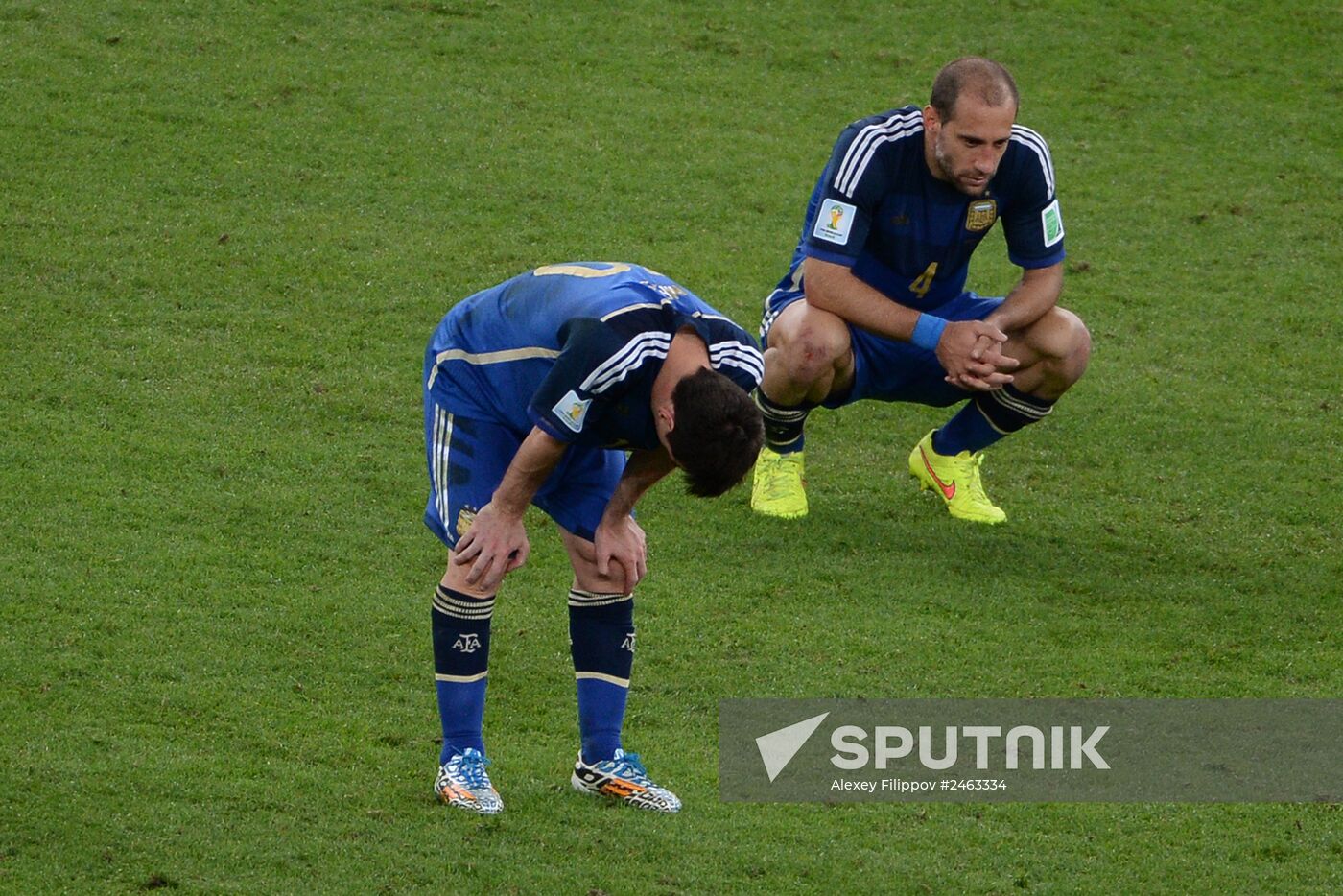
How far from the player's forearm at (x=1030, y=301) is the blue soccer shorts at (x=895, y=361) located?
17 cm

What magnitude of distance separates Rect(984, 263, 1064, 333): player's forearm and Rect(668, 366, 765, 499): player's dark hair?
8.29 ft

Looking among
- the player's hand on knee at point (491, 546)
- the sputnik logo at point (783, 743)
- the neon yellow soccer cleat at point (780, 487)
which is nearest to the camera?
the player's hand on knee at point (491, 546)

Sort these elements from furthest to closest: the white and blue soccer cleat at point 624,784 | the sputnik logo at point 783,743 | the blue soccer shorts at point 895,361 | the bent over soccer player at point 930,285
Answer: the blue soccer shorts at point 895,361, the bent over soccer player at point 930,285, the sputnik logo at point 783,743, the white and blue soccer cleat at point 624,784

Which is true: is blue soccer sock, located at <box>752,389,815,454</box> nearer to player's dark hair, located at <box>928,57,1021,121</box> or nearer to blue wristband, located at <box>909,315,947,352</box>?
blue wristband, located at <box>909,315,947,352</box>

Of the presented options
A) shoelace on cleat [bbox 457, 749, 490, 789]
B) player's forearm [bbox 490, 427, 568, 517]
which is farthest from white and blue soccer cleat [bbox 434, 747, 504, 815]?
player's forearm [bbox 490, 427, 568, 517]

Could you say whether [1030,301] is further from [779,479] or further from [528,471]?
[528,471]

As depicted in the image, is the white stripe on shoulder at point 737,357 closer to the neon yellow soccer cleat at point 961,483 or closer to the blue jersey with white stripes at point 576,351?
the blue jersey with white stripes at point 576,351

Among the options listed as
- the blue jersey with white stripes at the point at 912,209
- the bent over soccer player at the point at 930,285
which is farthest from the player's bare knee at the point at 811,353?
the blue jersey with white stripes at the point at 912,209

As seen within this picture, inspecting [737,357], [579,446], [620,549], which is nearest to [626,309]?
[737,357]

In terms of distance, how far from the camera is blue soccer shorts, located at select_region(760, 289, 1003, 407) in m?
6.56

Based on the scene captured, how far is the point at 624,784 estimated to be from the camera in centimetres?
462

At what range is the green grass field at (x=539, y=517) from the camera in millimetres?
4504

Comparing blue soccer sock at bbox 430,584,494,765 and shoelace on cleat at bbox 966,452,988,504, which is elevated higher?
blue soccer sock at bbox 430,584,494,765

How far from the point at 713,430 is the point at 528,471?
55cm
